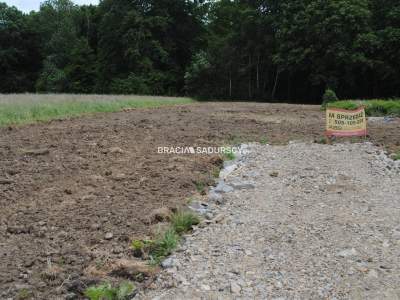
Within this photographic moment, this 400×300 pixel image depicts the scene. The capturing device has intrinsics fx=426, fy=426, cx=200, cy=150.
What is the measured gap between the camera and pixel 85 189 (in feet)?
18.9

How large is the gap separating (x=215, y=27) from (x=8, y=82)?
2301 cm

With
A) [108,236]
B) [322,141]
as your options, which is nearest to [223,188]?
[108,236]

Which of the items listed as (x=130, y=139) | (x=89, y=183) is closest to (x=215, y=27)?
(x=130, y=139)

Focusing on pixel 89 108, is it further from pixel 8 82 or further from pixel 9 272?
pixel 8 82

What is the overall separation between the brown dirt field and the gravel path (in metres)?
0.51

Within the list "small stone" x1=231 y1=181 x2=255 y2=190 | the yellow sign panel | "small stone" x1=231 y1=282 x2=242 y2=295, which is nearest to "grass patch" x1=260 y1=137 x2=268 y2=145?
the yellow sign panel

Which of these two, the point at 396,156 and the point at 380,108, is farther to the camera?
the point at 380,108

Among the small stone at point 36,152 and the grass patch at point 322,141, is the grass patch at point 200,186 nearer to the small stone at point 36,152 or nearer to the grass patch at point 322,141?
the small stone at point 36,152

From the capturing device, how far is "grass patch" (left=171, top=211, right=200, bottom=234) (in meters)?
4.47

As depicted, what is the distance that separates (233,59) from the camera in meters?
34.1

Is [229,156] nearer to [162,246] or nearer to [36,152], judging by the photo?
[36,152]

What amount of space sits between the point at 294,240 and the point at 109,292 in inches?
75.4

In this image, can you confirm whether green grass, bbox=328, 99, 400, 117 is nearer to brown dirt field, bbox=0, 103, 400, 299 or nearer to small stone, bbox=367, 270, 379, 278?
brown dirt field, bbox=0, 103, 400, 299

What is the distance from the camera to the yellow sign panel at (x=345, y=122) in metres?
9.44
